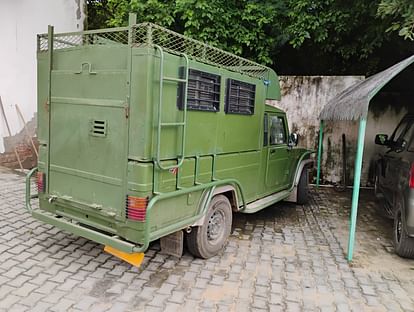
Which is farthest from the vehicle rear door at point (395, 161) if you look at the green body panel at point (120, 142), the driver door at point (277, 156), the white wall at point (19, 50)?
the white wall at point (19, 50)

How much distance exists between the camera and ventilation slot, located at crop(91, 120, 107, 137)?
350 cm

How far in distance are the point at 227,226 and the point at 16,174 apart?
5696mm

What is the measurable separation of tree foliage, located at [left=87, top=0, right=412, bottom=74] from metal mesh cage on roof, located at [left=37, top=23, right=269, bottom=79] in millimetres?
4063

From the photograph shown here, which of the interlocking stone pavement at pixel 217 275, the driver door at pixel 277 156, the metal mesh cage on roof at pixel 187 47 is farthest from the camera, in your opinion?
the driver door at pixel 277 156

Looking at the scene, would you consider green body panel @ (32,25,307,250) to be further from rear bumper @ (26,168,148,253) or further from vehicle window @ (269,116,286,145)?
vehicle window @ (269,116,286,145)

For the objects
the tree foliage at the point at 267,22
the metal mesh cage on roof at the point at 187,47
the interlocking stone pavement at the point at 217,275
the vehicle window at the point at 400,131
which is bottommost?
the interlocking stone pavement at the point at 217,275

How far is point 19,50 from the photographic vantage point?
8.09 m

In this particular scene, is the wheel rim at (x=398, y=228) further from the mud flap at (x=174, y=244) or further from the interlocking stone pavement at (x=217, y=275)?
the mud flap at (x=174, y=244)

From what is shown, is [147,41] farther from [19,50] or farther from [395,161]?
[19,50]

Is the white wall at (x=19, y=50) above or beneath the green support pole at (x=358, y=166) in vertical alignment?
above

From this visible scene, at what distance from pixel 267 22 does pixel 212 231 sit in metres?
5.87

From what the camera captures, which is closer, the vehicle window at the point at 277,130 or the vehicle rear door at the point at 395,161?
the vehicle rear door at the point at 395,161

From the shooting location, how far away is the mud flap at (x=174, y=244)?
3.94 m

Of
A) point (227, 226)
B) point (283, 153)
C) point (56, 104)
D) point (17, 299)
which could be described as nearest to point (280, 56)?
point (283, 153)
